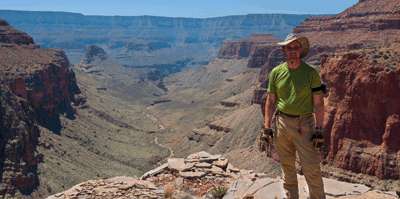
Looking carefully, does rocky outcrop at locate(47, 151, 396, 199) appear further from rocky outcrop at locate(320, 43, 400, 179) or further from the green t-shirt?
rocky outcrop at locate(320, 43, 400, 179)

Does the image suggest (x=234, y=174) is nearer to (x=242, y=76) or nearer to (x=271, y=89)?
(x=271, y=89)

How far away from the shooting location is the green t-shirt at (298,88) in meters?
11.2

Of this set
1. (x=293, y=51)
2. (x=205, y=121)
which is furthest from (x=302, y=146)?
(x=205, y=121)

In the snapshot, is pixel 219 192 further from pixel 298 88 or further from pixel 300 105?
pixel 298 88

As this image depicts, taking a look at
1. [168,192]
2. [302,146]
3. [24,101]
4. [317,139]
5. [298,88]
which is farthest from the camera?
[24,101]

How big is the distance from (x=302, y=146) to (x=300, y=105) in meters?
1.36

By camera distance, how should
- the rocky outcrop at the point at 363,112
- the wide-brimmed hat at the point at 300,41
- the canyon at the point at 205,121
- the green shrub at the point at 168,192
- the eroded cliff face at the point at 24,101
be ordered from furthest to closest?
1. the eroded cliff face at the point at 24,101
2. the canyon at the point at 205,121
3. the rocky outcrop at the point at 363,112
4. the green shrub at the point at 168,192
5. the wide-brimmed hat at the point at 300,41

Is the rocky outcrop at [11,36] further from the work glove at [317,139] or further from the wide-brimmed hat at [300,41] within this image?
the work glove at [317,139]

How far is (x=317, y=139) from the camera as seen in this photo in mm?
10930

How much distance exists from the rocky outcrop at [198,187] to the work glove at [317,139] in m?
4.36

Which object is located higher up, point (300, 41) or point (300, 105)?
point (300, 41)

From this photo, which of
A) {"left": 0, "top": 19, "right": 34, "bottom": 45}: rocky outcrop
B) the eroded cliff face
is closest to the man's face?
the eroded cliff face

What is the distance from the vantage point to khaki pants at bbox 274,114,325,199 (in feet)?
37.1

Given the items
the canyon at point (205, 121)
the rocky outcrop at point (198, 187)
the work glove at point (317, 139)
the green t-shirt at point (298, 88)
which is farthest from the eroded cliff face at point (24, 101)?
the work glove at point (317, 139)
